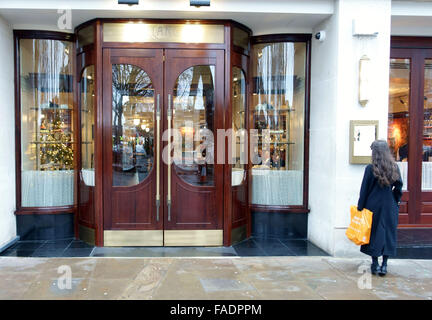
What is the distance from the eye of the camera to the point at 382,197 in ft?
14.6

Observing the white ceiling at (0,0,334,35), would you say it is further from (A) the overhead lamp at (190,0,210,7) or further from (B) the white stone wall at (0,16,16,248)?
(B) the white stone wall at (0,16,16,248)

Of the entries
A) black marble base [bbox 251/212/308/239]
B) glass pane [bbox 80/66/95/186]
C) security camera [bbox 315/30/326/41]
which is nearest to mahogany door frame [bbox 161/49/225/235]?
black marble base [bbox 251/212/308/239]

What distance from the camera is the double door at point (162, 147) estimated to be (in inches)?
223

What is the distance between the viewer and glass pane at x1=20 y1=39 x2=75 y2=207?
6043mm

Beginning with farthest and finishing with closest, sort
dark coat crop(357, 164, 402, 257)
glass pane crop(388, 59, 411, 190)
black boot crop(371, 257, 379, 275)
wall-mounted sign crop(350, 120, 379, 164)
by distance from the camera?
glass pane crop(388, 59, 411, 190), wall-mounted sign crop(350, 120, 379, 164), black boot crop(371, 257, 379, 275), dark coat crop(357, 164, 402, 257)

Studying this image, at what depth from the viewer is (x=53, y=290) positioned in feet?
13.2

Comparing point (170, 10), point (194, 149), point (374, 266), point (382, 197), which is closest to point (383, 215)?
point (382, 197)

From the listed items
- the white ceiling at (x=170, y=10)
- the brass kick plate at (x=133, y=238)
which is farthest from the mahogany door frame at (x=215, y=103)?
the white ceiling at (x=170, y=10)

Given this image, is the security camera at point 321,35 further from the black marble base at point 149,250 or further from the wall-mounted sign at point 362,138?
the black marble base at point 149,250

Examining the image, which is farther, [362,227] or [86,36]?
[86,36]

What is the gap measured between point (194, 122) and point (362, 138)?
264cm

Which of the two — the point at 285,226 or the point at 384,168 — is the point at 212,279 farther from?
the point at 384,168

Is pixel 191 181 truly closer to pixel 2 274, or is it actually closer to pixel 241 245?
pixel 241 245

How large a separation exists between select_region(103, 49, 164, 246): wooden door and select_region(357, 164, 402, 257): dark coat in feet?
10.5
